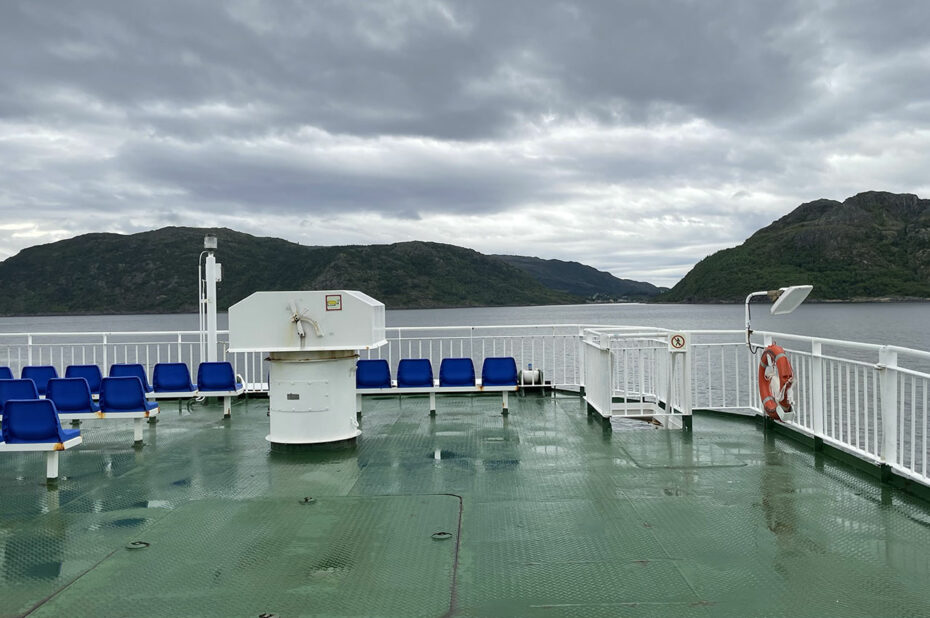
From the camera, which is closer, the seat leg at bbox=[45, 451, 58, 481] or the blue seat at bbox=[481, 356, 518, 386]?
the seat leg at bbox=[45, 451, 58, 481]

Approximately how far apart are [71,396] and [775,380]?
7.35 meters

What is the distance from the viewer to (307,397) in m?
6.67

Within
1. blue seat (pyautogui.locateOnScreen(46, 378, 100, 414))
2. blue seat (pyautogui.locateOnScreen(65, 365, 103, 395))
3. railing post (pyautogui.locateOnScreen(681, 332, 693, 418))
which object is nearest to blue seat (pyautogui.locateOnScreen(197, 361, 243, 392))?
blue seat (pyautogui.locateOnScreen(65, 365, 103, 395))

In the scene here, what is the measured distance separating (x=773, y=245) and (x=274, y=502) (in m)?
146

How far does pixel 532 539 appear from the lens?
4.04 meters

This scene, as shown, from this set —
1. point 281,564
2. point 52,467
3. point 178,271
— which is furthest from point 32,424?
point 178,271

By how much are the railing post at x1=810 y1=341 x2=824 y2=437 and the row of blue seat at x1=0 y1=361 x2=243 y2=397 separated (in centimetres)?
663

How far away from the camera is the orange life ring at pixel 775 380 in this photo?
6816mm

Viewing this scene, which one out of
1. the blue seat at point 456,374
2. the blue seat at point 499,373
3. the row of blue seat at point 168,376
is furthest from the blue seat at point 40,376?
the blue seat at point 499,373

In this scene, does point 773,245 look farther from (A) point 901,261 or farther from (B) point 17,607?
(B) point 17,607

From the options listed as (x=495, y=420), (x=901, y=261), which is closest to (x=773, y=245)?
(x=901, y=261)

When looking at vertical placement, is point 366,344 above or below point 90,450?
above

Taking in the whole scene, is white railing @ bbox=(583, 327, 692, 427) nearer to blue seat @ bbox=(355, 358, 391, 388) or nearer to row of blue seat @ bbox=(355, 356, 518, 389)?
row of blue seat @ bbox=(355, 356, 518, 389)

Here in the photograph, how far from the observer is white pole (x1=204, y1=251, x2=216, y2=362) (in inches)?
381
